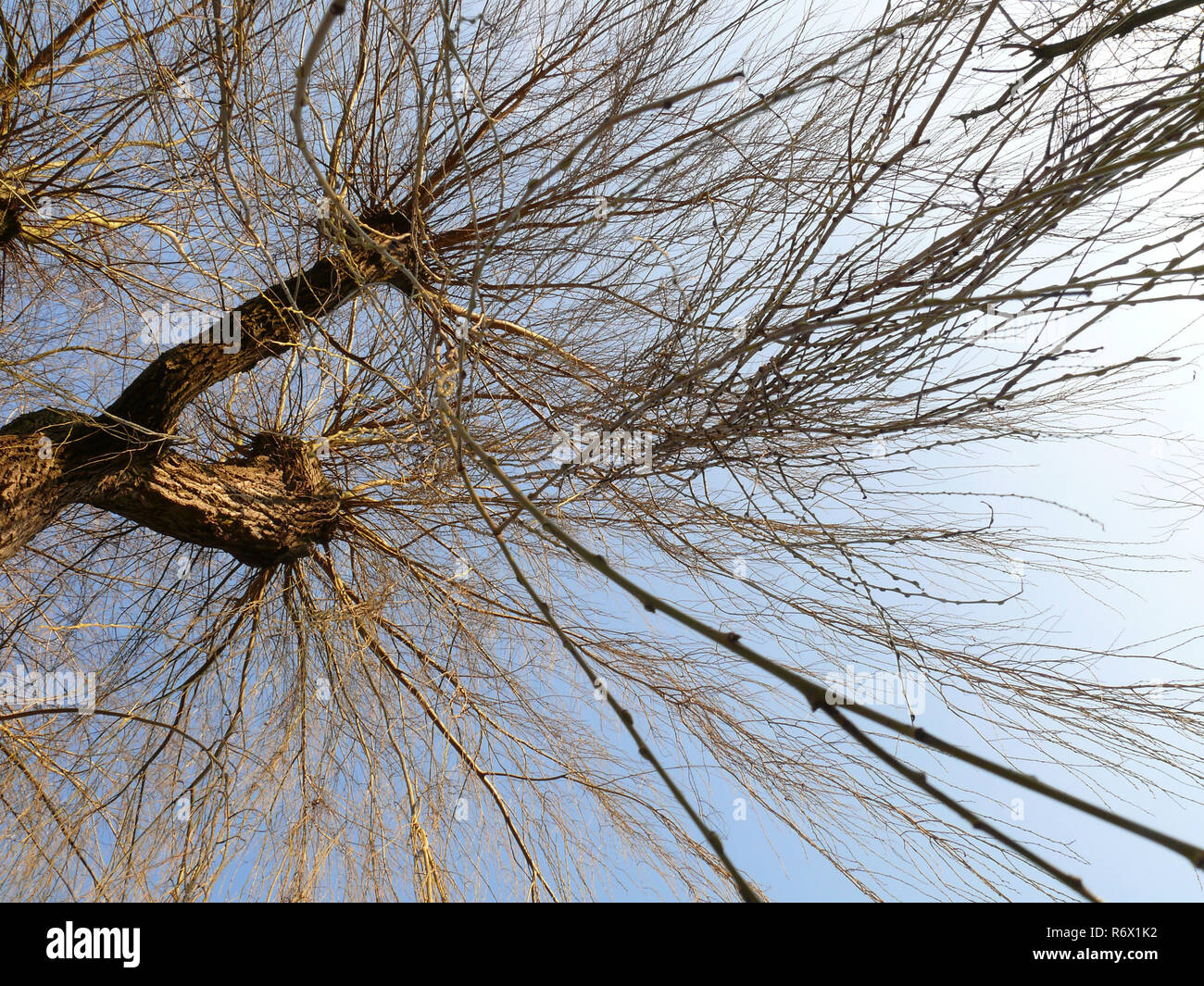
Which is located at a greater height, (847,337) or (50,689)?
(847,337)

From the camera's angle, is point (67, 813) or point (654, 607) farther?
point (67, 813)

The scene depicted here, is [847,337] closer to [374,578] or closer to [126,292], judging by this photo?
[374,578]

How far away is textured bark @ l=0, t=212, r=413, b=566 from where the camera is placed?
8.03 feet

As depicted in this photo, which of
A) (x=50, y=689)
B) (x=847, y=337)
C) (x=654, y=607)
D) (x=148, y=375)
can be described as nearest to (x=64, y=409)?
(x=148, y=375)

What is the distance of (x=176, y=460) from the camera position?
2.72m

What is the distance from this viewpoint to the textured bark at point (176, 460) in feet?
8.03
